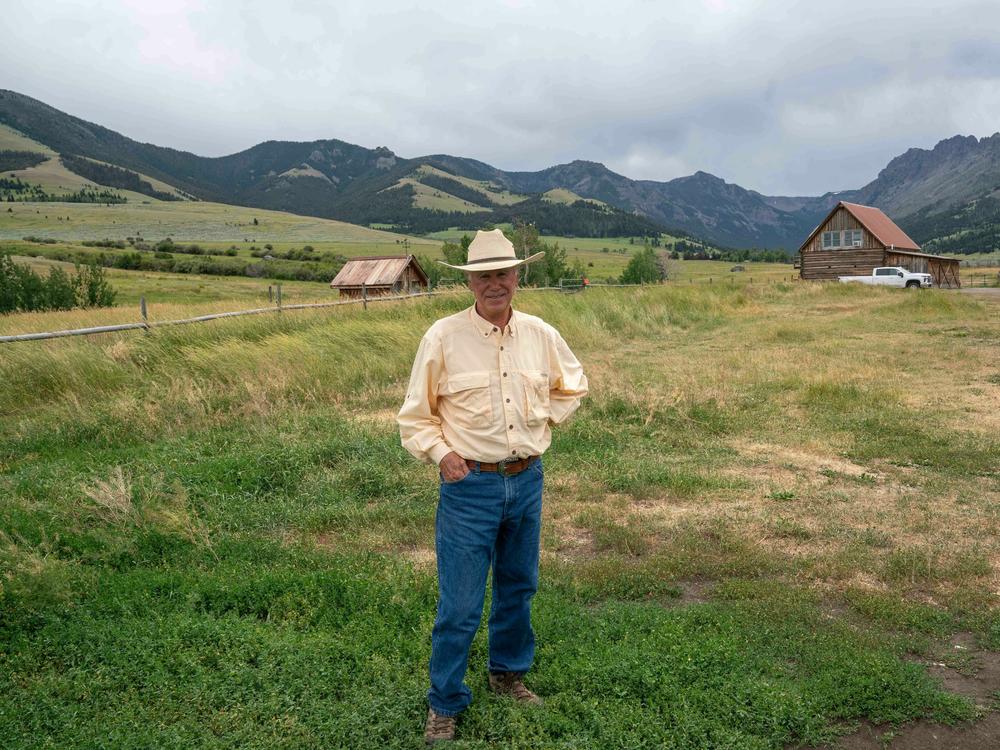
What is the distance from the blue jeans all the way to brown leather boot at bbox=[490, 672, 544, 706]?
28cm

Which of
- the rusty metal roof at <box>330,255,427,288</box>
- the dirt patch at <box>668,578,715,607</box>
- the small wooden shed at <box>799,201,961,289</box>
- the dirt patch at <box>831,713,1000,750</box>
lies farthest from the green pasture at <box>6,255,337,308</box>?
the dirt patch at <box>831,713,1000,750</box>

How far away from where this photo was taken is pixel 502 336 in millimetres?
3006

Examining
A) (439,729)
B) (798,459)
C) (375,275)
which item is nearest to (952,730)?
(439,729)

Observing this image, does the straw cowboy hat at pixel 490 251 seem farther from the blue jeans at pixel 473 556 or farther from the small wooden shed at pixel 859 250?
the small wooden shed at pixel 859 250

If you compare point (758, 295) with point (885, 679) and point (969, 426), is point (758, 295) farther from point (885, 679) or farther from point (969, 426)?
point (885, 679)

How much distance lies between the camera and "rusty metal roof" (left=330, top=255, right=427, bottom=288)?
3988cm

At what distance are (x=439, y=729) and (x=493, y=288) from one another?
196 centimetres

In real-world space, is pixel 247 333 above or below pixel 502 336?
below

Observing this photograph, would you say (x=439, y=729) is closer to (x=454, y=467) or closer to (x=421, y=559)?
(x=454, y=467)

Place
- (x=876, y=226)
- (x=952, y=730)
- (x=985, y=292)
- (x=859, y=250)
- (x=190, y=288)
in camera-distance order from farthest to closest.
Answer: (x=190, y=288), (x=876, y=226), (x=859, y=250), (x=985, y=292), (x=952, y=730)

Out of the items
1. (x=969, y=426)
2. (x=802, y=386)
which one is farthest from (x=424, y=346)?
(x=802, y=386)

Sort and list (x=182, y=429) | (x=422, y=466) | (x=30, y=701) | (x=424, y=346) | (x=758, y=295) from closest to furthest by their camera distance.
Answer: (x=424, y=346), (x=30, y=701), (x=422, y=466), (x=182, y=429), (x=758, y=295)

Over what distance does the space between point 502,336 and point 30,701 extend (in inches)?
111

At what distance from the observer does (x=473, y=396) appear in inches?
115
